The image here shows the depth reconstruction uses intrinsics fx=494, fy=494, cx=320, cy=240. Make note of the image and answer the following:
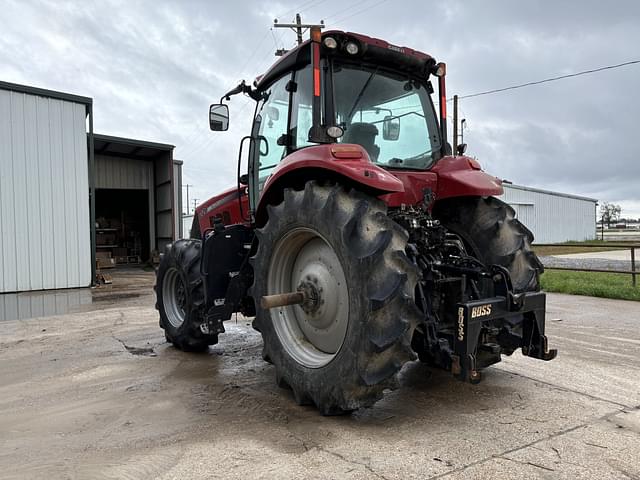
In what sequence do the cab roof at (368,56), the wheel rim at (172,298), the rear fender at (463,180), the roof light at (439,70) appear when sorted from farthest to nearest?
the wheel rim at (172,298) < the roof light at (439,70) < the rear fender at (463,180) < the cab roof at (368,56)

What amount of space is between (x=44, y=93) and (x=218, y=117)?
914 centimetres

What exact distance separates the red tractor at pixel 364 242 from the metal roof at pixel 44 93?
9.37 m

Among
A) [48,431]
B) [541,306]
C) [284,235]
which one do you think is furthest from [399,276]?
[48,431]

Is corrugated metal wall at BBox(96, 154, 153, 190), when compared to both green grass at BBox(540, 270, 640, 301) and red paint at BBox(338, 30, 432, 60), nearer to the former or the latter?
green grass at BBox(540, 270, 640, 301)

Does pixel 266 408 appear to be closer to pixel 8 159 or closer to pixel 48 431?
pixel 48 431

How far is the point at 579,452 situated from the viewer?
264cm

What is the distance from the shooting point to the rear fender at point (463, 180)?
3729 mm

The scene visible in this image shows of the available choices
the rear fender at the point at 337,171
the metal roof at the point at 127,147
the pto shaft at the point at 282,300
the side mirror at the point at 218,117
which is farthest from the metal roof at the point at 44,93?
the pto shaft at the point at 282,300

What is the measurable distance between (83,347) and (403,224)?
4.13 meters

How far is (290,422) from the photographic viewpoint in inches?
123

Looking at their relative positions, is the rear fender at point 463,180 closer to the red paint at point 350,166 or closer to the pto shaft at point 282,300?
the red paint at point 350,166

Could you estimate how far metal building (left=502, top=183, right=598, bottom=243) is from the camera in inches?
1227

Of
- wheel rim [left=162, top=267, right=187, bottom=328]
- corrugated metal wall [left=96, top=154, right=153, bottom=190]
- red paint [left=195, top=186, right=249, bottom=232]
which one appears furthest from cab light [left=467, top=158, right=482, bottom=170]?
corrugated metal wall [left=96, top=154, right=153, bottom=190]

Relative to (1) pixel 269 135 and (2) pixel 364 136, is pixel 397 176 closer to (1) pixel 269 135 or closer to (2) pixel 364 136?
(2) pixel 364 136
